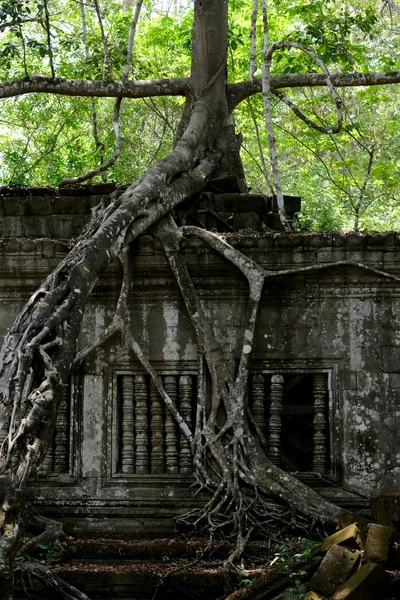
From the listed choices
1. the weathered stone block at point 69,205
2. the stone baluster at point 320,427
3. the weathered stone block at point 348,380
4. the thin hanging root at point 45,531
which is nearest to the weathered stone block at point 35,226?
the weathered stone block at point 69,205

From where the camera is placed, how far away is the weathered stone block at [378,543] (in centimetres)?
512

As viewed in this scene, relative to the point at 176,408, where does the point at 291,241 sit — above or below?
above

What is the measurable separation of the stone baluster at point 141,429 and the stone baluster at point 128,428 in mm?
41

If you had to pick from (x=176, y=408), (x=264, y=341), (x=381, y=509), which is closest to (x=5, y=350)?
(x=176, y=408)

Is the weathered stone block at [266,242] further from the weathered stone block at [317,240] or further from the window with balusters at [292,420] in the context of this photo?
the window with balusters at [292,420]

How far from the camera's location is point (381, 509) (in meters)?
5.71

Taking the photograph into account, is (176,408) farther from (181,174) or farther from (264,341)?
(181,174)

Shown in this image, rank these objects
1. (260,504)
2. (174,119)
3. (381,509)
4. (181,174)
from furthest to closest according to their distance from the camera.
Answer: (174,119)
(181,174)
(260,504)
(381,509)

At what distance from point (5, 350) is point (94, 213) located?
1897mm

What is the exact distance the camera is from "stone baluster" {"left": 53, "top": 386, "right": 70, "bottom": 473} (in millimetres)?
7215

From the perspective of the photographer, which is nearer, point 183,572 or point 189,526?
point 183,572

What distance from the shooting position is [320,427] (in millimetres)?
7141

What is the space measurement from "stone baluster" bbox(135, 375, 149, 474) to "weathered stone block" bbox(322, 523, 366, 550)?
6.66 ft

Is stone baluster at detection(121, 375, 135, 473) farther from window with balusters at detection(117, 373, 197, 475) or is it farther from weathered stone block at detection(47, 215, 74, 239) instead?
weathered stone block at detection(47, 215, 74, 239)
